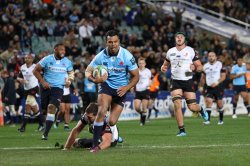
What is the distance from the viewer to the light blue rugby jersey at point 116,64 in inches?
668

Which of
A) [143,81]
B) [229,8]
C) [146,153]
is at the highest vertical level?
[229,8]

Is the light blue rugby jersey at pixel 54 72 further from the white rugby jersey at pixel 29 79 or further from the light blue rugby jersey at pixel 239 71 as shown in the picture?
the light blue rugby jersey at pixel 239 71

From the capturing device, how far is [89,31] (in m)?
42.0

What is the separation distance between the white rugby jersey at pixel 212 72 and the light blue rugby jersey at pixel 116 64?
43.1 ft

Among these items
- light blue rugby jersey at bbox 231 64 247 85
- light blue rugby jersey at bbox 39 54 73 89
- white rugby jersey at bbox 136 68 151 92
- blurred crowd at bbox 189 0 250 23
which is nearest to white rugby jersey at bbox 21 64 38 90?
light blue rugby jersey at bbox 39 54 73 89

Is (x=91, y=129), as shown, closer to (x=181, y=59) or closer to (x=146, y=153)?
(x=146, y=153)

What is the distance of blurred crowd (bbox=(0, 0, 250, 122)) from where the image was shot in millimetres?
37509

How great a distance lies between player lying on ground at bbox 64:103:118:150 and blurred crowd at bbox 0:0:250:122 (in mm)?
16738

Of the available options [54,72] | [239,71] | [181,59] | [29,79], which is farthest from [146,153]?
[239,71]

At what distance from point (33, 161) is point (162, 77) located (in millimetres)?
25813

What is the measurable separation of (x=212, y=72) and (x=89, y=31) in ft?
43.5

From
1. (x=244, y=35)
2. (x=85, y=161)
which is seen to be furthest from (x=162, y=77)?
(x=85, y=161)

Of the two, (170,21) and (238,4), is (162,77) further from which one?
(238,4)

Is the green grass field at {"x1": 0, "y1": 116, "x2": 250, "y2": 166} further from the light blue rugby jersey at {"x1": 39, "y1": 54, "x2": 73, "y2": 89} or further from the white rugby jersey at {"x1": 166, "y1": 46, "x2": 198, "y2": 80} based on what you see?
the white rugby jersey at {"x1": 166, "y1": 46, "x2": 198, "y2": 80}
